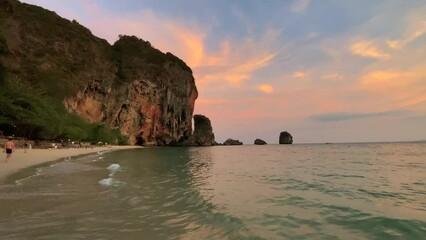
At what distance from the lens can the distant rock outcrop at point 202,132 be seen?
17138cm

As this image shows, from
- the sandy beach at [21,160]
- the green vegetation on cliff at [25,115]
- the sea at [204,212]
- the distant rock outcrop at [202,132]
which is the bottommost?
the sea at [204,212]

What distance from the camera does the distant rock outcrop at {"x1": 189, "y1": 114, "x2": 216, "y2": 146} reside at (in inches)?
6747

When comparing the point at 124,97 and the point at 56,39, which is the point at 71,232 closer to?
the point at 56,39

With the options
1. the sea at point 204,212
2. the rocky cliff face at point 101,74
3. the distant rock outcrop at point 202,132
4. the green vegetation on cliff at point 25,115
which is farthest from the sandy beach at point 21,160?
the distant rock outcrop at point 202,132

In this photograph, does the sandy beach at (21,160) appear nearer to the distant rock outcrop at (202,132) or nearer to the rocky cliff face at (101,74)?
the rocky cliff face at (101,74)

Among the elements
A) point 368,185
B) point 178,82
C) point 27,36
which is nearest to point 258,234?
point 368,185

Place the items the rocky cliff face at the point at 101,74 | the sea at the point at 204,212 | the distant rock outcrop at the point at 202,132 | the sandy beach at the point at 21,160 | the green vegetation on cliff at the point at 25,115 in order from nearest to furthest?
the sea at the point at 204,212
the sandy beach at the point at 21,160
the green vegetation on cliff at the point at 25,115
the rocky cliff face at the point at 101,74
the distant rock outcrop at the point at 202,132

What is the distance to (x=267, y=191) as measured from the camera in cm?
1335

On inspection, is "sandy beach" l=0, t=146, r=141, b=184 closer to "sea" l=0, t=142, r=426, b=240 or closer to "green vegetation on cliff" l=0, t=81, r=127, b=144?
"sea" l=0, t=142, r=426, b=240

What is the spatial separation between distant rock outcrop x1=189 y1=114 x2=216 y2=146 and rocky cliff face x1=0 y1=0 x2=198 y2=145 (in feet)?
36.1

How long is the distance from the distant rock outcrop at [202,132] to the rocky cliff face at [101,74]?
36.1 feet

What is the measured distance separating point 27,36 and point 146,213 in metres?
92.9

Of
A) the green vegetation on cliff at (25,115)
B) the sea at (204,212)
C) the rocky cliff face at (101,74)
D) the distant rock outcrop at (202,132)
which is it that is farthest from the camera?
the distant rock outcrop at (202,132)

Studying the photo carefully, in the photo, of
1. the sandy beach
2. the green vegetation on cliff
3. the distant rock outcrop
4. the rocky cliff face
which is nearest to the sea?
the sandy beach
